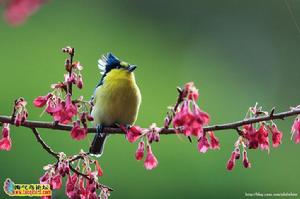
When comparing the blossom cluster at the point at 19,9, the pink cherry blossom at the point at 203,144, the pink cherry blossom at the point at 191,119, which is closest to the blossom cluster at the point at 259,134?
the pink cherry blossom at the point at 203,144

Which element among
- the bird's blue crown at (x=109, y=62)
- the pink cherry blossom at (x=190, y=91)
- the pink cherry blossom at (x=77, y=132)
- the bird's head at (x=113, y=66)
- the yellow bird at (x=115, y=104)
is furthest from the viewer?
the bird's blue crown at (x=109, y=62)

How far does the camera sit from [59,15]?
7.60 meters

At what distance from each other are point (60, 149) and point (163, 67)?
98.5 inches

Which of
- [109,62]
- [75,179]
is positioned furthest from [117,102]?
[75,179]

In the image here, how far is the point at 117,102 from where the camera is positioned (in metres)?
2.43

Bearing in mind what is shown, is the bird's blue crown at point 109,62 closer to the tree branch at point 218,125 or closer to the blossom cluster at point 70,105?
the blossom cluster at point 70,105

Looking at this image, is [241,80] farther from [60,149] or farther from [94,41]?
[60,149]

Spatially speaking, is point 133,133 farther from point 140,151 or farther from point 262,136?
point 262,136

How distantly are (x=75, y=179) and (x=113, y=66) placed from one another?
A: 712 millimetres

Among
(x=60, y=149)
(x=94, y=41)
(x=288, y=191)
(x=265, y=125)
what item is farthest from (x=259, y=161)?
(x=265, y=125)

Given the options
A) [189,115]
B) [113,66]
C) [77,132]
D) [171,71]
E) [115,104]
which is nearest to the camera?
[189,115]

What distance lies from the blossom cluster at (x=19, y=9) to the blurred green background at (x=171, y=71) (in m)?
1.34

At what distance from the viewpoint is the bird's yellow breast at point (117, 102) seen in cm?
241

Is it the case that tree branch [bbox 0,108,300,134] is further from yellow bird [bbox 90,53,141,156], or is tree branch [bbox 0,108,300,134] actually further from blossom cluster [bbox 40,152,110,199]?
yellow bird [bbox 90,53,141,156]
